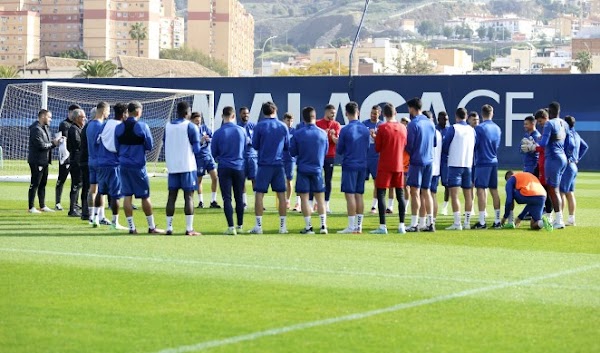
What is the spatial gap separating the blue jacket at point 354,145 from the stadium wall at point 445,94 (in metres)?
26.4

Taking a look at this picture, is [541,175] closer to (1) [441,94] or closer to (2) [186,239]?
(2) [186,239]

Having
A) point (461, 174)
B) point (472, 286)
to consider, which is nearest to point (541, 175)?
point (461, 174)

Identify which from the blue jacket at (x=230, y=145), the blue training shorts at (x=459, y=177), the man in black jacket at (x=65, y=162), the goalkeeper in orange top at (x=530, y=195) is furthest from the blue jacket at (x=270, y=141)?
the man in black jacket at (x=65, y=162)

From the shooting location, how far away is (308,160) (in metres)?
17.6

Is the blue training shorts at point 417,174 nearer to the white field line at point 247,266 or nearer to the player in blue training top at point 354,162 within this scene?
the player in blue training top at point 354,162

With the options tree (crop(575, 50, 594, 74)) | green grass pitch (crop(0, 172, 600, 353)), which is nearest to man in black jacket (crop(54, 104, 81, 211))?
green grass pitch (crop(0, 172, 600, 353))

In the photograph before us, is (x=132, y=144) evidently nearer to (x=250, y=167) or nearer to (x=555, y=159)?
(x=250, y=167)

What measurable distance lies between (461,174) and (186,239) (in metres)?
5.50

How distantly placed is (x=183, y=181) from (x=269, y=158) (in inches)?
59.2

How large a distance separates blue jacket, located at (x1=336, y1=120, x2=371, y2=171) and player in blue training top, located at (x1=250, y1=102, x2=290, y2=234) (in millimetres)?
968

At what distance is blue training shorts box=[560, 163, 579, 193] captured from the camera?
1959 centimetres

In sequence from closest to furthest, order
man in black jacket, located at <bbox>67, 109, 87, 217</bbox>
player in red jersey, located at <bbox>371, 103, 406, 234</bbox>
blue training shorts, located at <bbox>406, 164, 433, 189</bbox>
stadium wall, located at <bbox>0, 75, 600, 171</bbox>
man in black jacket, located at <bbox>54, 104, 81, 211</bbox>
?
player in red jersey, located at <bbox>371, 103, 406, 234</bbox>
blue training shorts, located at <bbox>406, 164, 433, 189</bbox>
man in black jacket, located at <bbox>67, 109, 87, 217</bbox>
man in black jacket, located at <bbox>54, 104, 81, 211</bbox>
stadium wall, located at <bbox>0, 75, 600, 171</bbox>

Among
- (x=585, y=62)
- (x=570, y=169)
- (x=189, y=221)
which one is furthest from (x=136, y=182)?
(x=585, y=62)

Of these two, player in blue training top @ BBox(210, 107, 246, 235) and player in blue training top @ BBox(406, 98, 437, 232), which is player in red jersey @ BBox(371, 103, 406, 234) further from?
player in blue training top @ BBox(210, 107, 246, 235)
